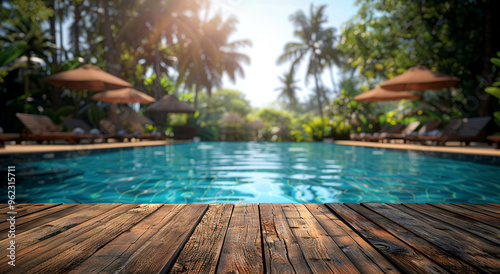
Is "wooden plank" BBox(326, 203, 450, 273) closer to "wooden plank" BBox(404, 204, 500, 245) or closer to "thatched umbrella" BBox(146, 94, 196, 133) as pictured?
"wooden plank" BBox(404, 204, 500, 245)

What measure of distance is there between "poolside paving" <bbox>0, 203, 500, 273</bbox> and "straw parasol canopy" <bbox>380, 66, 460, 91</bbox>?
8.20m

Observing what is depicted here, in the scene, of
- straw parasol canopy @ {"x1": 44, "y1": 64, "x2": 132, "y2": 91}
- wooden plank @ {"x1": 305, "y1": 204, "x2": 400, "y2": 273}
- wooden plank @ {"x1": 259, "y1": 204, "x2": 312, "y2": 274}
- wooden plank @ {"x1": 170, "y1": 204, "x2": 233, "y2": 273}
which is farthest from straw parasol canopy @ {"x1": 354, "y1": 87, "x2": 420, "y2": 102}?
wooden plank @ {"x1": 170, "y1": 204, "x2": 233, "y2": 273}

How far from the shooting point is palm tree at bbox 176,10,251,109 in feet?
67.4

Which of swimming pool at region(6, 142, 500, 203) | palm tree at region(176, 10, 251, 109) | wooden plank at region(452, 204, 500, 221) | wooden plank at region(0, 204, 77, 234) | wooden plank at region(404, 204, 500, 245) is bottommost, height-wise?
swimming pool at region(6, 142, 500, 203)

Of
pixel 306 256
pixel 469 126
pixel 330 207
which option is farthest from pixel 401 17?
pixel 306 256

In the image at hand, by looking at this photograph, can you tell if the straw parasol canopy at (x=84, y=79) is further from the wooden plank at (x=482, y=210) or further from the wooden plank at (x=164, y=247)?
the wooden plank at (x=482, y=210)

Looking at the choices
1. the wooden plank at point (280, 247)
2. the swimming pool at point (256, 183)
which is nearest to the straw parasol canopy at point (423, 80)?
the swimming pool at point (256, 183)

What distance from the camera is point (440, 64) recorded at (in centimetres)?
1125

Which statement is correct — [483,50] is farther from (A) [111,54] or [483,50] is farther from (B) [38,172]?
(A) [111,54]

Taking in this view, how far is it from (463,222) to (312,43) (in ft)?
→ 80.9

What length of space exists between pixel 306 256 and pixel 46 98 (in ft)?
50.0

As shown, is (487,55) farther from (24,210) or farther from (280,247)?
(24,210)

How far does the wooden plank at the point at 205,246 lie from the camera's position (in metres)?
1.15

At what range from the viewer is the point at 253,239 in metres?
1.46
